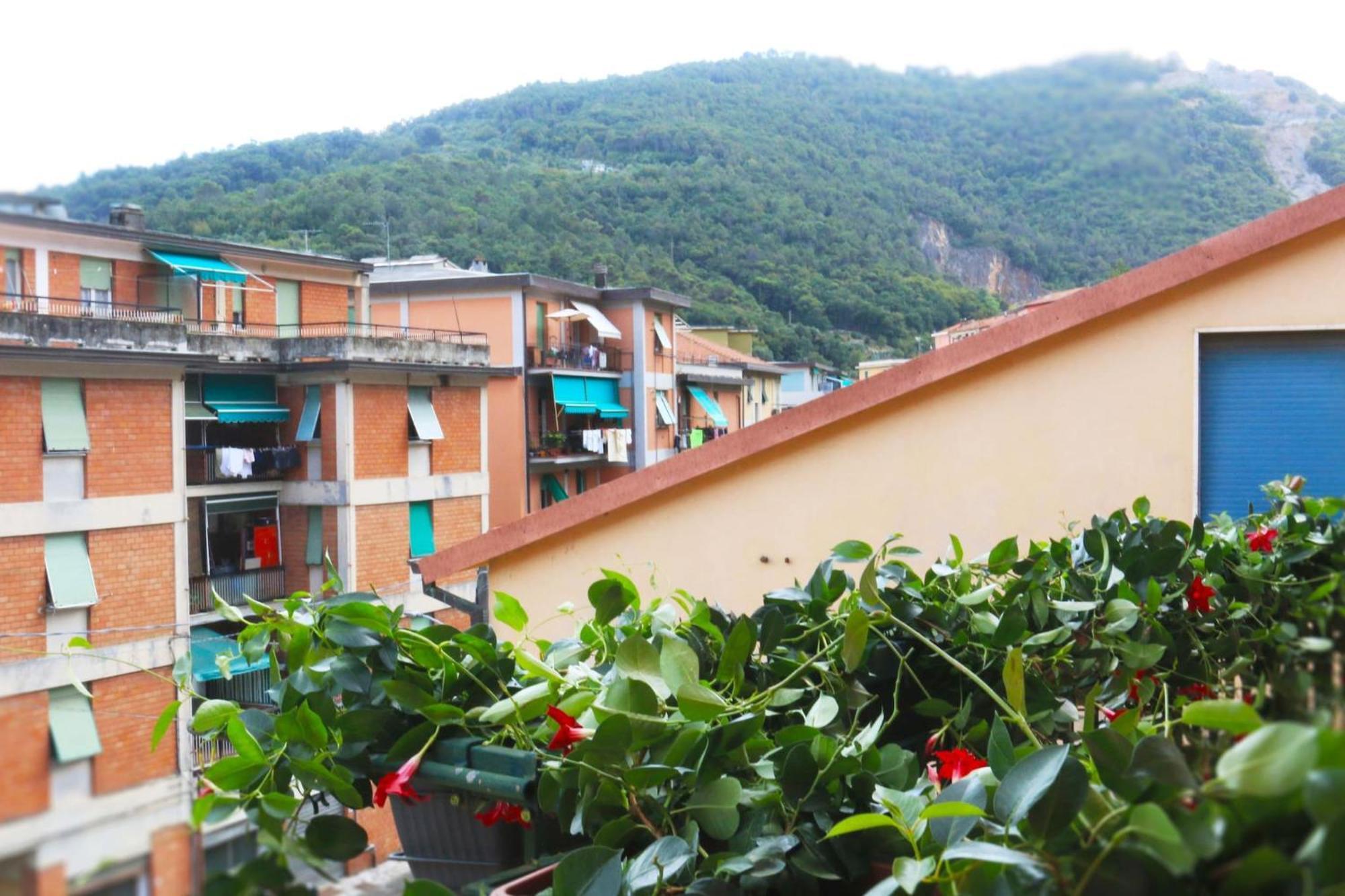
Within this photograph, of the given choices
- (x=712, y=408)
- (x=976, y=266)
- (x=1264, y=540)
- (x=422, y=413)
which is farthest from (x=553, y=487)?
(x=1264, y=540)

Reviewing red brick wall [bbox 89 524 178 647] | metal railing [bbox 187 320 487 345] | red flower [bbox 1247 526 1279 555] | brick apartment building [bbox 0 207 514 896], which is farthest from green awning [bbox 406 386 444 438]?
red flower [bbox 1247 526 1279 555]

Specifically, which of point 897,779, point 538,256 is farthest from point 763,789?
point 538,256

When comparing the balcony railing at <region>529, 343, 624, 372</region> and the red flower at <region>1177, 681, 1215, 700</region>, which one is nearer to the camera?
the red flower at <region>1177, 681, 1215, 700</region>

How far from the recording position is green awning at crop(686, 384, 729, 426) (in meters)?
6.11

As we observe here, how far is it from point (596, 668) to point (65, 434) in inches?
67.9

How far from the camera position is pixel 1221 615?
0.67 meters

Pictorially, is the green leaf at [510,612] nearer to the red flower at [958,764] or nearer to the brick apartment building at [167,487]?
the brick apartment building at [167,487]

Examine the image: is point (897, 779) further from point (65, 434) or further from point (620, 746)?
point (65, 434)

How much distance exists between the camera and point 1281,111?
40.8 inches

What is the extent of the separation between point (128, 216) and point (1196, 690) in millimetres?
949

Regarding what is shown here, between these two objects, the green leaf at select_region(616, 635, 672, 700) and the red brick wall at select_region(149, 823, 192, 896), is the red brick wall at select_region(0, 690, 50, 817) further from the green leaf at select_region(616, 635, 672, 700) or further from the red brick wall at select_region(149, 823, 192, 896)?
the green leaf at select_region(616, 635, 672, 700)

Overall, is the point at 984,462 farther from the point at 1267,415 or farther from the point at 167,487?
the point at 167,487

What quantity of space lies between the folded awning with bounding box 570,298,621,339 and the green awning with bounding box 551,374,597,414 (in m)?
0.27

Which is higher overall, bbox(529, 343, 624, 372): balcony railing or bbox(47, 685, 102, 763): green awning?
bbox(529, 343, 624, 372): balcony railing
